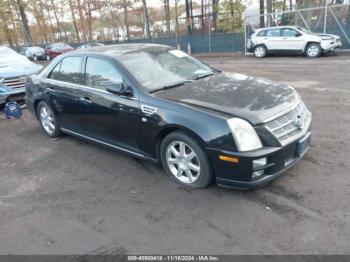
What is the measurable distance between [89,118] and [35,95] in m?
1.81

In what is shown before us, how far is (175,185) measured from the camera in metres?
3.89

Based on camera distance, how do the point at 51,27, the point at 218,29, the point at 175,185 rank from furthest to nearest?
1. the point at 51,27
2. the point at 218,29
3. the point at 175,185

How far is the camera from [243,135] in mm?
3215

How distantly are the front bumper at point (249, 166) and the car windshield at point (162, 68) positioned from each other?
1317 millimetres

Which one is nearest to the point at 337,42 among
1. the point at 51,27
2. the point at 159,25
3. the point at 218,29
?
the point at 218,29

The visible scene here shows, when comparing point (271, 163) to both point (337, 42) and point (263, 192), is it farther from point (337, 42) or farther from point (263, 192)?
point (337, 42)

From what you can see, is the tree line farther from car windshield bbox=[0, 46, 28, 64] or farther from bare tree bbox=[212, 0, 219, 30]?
car windshield bbox=[0, 46, 28, 64]

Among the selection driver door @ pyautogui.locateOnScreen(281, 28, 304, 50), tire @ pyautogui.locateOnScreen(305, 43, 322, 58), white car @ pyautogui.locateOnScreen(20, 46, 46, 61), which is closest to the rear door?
driver door @ pyautogui.locateOnScreen(281, 28, 304, 50)

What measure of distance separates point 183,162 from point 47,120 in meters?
3.31

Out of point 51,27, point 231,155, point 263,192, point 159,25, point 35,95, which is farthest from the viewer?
point 51,27

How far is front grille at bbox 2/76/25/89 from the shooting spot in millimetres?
8234

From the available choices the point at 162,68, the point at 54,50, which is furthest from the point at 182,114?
the point at 54,50

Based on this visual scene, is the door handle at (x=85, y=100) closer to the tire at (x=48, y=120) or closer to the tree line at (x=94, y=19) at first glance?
Result: the tire at (x=48, y=120)

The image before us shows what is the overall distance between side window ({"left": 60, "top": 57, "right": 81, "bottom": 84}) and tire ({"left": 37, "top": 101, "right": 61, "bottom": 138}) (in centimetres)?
77
